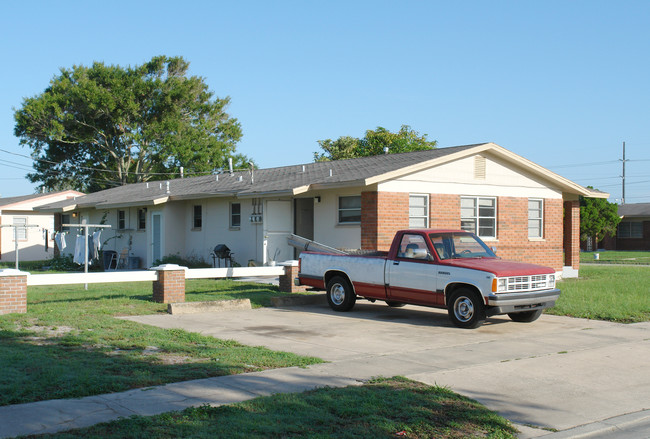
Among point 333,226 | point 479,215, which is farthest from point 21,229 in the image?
point 479,215

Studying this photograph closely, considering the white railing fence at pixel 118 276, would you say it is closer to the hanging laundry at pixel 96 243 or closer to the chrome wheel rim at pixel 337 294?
the chrome wheel rim at pixel 337 294

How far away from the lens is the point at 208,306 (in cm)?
1370

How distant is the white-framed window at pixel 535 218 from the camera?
22469 millimetres

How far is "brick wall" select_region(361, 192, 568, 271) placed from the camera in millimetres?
18531

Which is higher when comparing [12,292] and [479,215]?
[479,215]

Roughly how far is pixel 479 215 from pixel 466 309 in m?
9.56

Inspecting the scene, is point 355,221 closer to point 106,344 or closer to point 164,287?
point 164,287

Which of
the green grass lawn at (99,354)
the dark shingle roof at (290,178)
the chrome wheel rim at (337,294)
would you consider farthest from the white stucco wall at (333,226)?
the green grass lawn at (99,354)

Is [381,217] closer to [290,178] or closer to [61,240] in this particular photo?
[290,178]

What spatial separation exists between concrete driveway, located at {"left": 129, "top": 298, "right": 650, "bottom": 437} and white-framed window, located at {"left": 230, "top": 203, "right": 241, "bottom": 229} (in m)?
9.04

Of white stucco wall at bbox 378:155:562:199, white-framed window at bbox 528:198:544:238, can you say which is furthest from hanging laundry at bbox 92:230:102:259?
white-framed window at bbox 528:198:544:238

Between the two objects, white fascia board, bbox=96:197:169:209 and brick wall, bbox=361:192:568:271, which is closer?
brick wall, bbox=361:192:568:271

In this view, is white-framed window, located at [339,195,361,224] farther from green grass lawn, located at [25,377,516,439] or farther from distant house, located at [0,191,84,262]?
distant house, located at [0,191,84,262]

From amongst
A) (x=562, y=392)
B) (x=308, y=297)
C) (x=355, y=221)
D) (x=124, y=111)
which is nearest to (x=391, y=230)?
(x=355, y=221)
